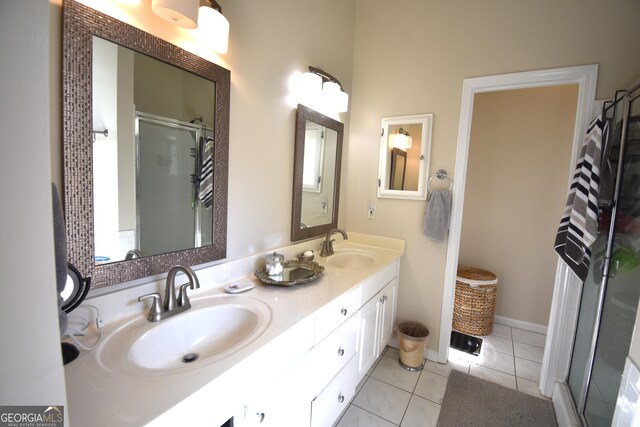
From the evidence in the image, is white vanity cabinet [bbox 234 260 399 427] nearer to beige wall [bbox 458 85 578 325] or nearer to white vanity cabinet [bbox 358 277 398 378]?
white vanity cabinet [bbox 358 277 398 378]

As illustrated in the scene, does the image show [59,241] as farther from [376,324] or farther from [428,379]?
[428,379]

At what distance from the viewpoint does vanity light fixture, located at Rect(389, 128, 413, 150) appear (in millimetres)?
2191

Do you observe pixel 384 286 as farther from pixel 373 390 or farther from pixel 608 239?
pixel 608 239

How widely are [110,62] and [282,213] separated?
1068 millimetres

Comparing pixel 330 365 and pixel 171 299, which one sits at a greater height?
pixel 171 299

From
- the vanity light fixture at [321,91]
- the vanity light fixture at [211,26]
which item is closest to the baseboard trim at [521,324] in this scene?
the vanity light fixture at [321,91]

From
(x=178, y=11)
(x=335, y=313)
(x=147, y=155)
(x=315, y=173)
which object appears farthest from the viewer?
(x=315, y=173)

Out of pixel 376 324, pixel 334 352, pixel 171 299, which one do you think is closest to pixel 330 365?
pixel 334 352

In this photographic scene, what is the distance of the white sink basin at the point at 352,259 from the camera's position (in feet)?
6.97

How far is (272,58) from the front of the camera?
5.05 ft

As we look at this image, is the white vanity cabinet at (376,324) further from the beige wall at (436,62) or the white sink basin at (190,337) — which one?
the white sink basin at (190,337)

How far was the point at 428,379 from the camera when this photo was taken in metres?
1.99

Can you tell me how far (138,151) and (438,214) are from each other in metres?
1.81

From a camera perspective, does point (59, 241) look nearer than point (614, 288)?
Yes
